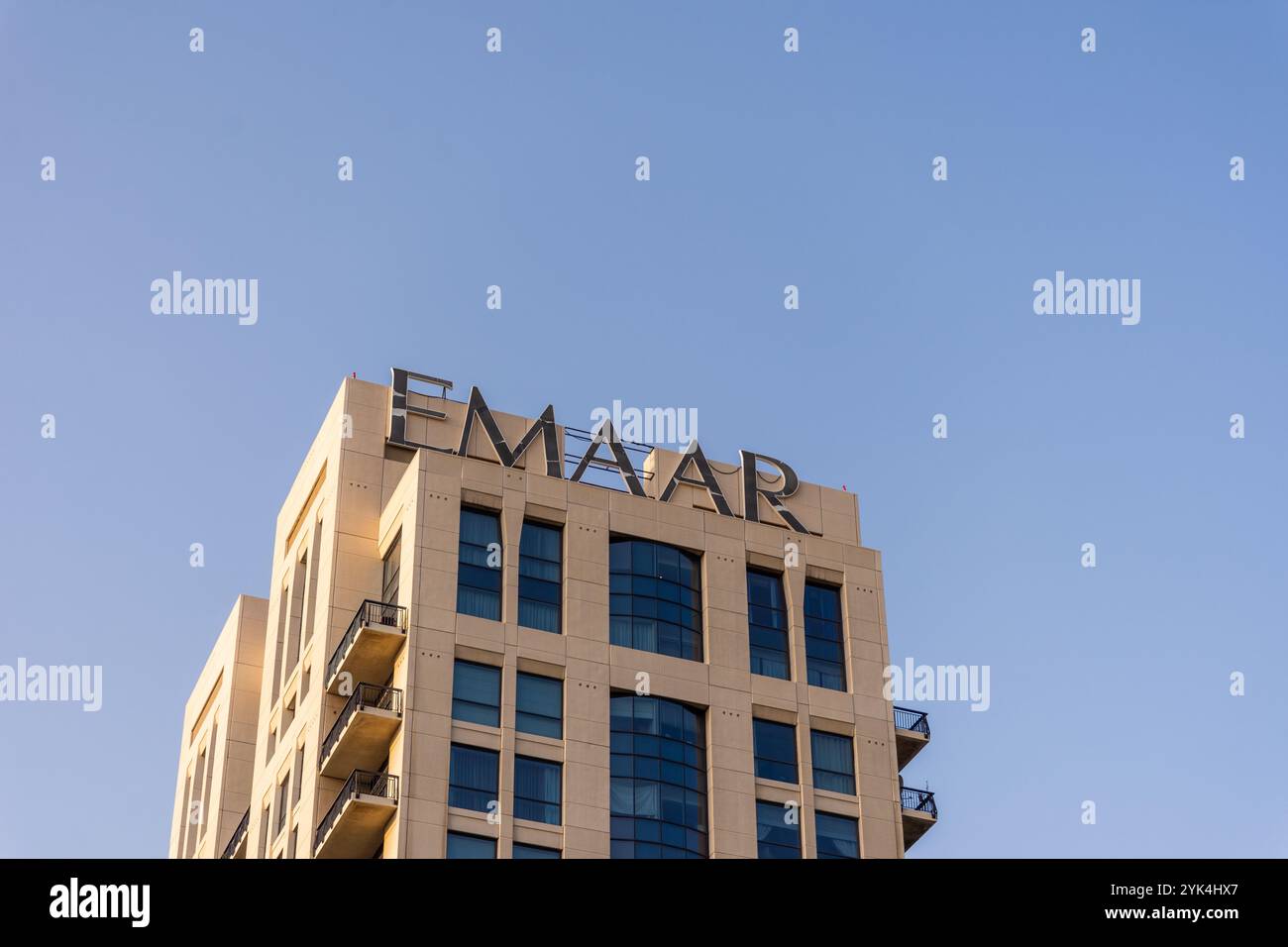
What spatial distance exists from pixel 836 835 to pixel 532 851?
41.3ft

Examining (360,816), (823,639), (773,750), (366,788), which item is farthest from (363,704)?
(823,639)

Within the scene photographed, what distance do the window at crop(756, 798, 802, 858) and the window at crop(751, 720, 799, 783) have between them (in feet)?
4.06

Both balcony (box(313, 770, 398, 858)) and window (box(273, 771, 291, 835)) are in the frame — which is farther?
window (box(273, 771, 291, 835))

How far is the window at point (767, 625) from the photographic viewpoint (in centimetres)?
7238

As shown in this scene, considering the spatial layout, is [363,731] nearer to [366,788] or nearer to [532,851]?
[366,788]

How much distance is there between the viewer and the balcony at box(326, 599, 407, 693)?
6562 centimetres

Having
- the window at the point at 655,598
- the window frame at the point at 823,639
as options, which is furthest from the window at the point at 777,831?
the window at the point at 655,598

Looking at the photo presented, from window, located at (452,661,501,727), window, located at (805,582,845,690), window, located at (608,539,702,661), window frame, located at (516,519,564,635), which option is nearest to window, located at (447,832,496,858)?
window, located at (452,661,501,727)

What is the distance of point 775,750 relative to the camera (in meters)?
70.5

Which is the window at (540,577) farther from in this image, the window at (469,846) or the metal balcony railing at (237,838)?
the metal balcony railing at (237,838)

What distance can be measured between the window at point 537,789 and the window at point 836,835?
33.6 ft

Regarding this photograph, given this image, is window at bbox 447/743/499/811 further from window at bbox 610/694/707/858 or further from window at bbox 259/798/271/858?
window at bbox 259/798/271/858
